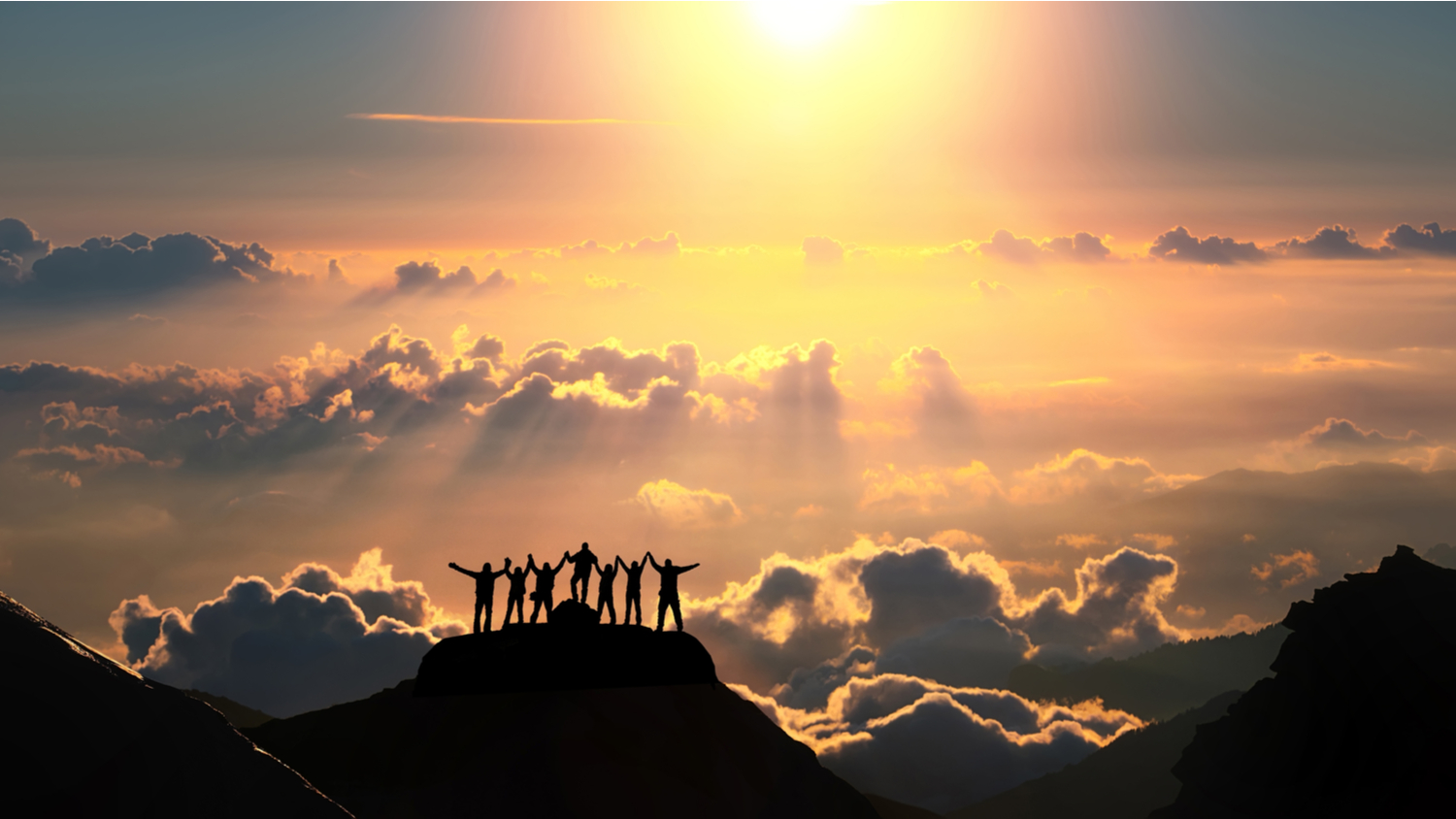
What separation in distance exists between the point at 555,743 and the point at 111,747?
941 inches

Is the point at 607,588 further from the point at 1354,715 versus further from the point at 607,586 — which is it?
the point at 1354,715

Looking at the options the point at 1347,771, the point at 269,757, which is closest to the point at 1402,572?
the point at 1347,771

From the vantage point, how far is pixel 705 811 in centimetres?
5241

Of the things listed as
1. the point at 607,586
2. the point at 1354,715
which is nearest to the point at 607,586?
the point at 607,586

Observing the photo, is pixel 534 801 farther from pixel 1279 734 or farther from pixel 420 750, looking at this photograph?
pixel 1279 734

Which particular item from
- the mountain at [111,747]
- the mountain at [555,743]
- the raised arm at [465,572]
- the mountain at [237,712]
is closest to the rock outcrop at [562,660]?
the mountain at [555,743]

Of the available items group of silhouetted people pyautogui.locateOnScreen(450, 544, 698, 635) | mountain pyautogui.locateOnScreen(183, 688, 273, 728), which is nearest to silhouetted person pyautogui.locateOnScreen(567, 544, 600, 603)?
group of silhouetted people pyautogui.locateOnScreen(450, 544, 698, 635)

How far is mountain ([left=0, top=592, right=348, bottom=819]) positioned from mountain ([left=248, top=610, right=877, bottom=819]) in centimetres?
1710

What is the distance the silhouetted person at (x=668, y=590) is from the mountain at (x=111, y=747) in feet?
73.8

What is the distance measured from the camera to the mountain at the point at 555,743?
50.2 meters

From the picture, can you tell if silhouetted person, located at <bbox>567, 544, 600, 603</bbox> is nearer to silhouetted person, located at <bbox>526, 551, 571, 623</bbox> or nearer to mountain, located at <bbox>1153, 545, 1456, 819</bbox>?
silhouetted person, located at <bbox>526, 551, 571, 623</bbox>

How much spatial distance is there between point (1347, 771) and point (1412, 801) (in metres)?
7.90

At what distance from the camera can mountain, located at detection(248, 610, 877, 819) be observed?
165ft

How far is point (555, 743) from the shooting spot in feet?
169
